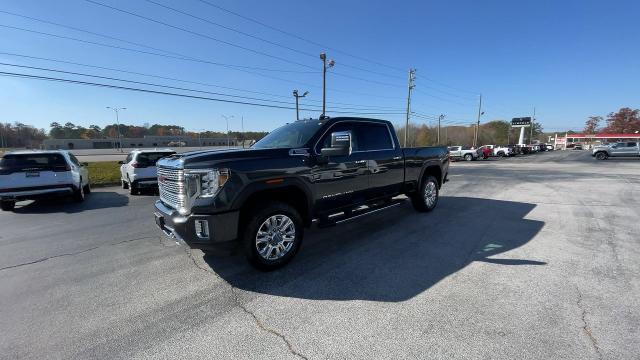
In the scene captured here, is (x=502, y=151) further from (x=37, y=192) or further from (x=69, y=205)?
(x=37, y=192)

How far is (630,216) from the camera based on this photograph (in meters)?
6.60

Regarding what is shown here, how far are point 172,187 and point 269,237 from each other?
1.37 meters

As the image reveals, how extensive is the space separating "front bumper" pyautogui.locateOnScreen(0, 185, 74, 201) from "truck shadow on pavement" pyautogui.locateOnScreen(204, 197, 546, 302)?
6.65 meters

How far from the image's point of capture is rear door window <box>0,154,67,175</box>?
26.0ft

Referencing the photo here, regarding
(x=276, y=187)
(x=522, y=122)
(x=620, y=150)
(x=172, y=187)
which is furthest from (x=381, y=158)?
(x=522, y=122)

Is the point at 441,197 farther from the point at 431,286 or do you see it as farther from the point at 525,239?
the point at 431,286

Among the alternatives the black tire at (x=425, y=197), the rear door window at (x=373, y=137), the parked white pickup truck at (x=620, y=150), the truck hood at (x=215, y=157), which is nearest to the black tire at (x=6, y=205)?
the truck hood at (x=215, y=157)

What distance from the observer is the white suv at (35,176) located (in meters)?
7.84

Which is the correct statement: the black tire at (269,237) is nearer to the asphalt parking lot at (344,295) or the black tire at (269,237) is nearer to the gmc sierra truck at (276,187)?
the gmc sierra truck at (276,187)

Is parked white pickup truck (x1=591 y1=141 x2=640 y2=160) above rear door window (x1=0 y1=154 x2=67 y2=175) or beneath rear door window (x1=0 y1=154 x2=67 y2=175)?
beneath

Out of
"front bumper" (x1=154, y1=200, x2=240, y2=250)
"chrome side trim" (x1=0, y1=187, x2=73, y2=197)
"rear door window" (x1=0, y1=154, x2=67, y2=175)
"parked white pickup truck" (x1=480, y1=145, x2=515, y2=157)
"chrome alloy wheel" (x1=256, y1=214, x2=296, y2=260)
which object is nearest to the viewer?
"front bumper" (x1=154, y1=200, x2=240, y2=250)

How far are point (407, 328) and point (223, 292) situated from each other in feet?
6.45

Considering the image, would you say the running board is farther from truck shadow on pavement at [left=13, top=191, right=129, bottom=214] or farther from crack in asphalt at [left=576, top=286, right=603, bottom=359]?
truck shadow on pavement at [left=13, top=191, right=129, bottom=214]

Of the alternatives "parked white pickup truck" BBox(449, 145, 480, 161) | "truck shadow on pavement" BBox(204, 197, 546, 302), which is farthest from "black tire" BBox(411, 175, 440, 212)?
"parked white pickup truck" BBox(449, 145, 480, 161)
